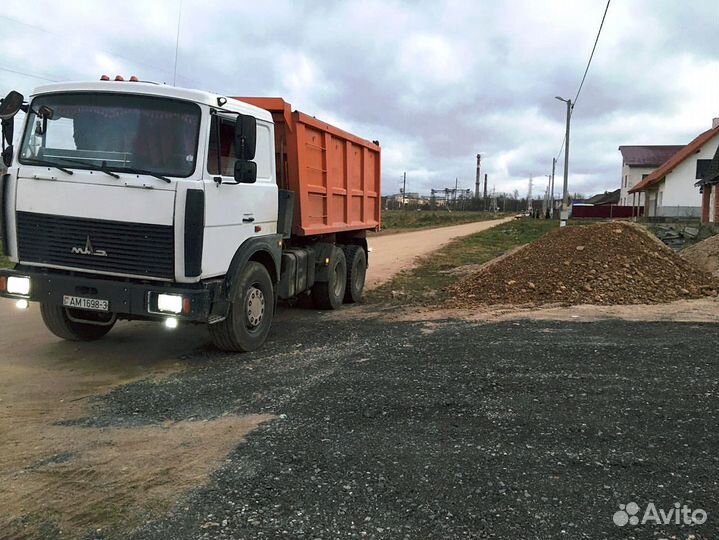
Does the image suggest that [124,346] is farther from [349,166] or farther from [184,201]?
[349,166]

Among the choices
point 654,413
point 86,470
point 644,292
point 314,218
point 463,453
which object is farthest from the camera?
point 644,292

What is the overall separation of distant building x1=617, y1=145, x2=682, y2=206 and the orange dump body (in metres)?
59.5

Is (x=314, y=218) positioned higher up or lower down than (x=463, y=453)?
higher up

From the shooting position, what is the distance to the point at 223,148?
19.4 feet

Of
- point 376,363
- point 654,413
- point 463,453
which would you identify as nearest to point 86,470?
point 463,453

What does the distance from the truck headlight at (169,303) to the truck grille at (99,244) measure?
18 centimetres

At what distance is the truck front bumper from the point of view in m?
5.52

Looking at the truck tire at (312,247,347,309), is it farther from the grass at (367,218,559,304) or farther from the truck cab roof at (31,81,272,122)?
the truck cab roof at (31,81,272,122)

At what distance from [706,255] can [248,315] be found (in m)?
14.1

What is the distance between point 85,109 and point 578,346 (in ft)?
19.0

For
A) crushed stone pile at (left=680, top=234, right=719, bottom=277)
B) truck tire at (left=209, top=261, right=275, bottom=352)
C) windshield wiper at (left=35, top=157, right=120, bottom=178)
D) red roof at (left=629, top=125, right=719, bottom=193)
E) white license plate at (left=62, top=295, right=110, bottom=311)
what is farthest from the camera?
red roof at (left=629, top=125, right=719, bottom=193)

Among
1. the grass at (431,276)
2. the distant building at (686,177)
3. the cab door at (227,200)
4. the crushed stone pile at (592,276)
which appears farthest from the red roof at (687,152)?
the cab door at (227,200)

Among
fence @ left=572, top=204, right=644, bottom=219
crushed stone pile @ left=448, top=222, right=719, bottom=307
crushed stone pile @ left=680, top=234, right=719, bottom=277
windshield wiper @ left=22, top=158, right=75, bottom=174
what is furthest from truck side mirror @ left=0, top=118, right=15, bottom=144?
fence @ left=572, top=204, right=644, bottom=219

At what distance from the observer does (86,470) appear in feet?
12.3
